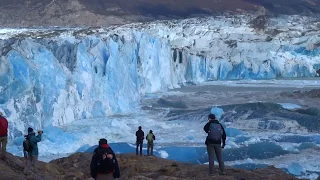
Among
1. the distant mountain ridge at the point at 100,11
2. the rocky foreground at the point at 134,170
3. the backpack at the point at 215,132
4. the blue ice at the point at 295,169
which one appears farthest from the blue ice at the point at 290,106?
the distant mountain ridge at the point at 100,11

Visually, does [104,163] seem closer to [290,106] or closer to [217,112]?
[217,112]

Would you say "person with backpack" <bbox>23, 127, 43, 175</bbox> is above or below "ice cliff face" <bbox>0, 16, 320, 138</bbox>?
below

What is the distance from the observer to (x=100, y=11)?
7294cm

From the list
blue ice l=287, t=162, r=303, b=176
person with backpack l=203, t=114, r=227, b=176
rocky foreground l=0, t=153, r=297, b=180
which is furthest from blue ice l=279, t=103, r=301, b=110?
person with backpack l=203, t=114, r=227, b=176

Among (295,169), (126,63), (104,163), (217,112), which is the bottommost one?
(295,169)

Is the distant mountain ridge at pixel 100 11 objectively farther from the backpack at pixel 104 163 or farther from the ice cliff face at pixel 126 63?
the backpack at pixel 104 163

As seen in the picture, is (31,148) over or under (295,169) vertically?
over

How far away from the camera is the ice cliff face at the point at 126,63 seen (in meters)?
17.1

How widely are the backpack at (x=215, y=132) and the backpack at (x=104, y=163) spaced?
223 cm

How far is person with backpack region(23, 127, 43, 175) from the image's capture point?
8109mm

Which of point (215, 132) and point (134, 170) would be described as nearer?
point (215, 132)

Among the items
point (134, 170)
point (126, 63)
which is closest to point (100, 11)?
point (126, 63)

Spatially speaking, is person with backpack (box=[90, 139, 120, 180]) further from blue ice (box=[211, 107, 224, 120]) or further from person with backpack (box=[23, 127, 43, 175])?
blue ice (box=[211, 107, 224, 120])

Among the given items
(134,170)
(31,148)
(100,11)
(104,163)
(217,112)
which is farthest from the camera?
(100,11)
